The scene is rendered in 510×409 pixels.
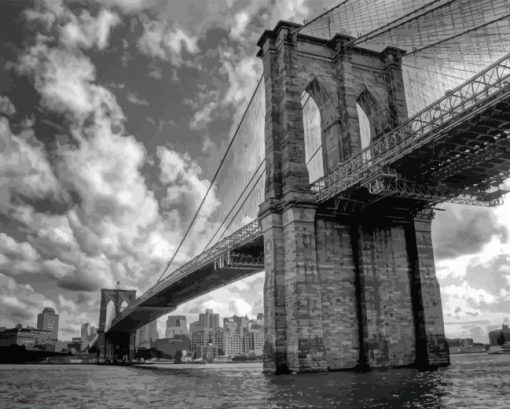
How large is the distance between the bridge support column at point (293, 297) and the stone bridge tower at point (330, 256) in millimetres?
59

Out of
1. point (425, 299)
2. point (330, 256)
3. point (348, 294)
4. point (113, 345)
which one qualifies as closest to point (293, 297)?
point (330, 256)

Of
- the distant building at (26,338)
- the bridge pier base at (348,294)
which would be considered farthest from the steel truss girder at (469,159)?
the distant building at (26,338)

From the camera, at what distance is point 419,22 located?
2889 centimetres

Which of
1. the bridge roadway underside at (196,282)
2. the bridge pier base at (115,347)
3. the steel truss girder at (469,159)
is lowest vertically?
the bridge pier base at (115,347)

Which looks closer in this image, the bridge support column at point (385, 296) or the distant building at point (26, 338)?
the bridge support column at point (385, 296)

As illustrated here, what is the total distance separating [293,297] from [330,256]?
13.0 ft

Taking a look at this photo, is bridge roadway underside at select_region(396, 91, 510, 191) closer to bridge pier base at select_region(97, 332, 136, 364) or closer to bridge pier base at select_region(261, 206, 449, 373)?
bridge pier base at select_region(261, 206, 449, 373)

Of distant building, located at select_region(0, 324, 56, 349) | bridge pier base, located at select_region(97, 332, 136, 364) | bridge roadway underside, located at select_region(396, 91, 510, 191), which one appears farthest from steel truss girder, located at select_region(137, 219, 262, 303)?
distant building, located at select_region(0, 324, 56, 349)

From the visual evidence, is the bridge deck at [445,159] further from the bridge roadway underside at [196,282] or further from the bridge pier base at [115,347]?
the bridge pier base at [115,347]

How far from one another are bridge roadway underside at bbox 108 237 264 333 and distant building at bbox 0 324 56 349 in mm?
87400

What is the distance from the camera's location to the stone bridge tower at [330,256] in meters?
29.4

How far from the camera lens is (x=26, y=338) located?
177 metres

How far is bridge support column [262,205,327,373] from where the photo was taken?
28438 mm

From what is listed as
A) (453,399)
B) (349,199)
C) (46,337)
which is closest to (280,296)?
(349,199)
